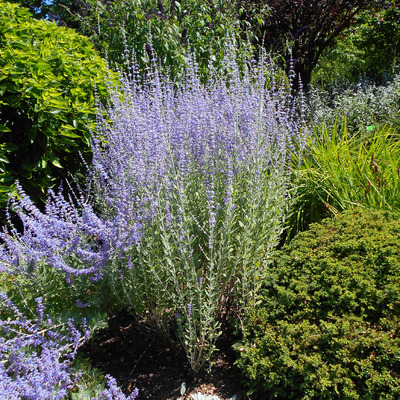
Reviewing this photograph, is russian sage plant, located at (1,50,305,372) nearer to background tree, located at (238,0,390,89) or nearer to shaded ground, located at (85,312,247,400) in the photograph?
shaded ground, located at (85,312,247,400)

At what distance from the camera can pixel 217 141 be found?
2.79 metres

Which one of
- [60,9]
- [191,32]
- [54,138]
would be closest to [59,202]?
[54,138]

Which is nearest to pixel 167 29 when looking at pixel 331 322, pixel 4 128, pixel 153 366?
pixel 4 128

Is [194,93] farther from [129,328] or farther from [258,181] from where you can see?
[129,328]

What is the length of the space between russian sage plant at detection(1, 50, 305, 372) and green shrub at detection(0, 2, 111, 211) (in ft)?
2.80

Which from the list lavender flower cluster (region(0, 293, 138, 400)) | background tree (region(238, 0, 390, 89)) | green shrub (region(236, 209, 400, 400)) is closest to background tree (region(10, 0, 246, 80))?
background tree (region(238, 0, 390, 89))

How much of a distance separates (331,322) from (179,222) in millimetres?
1177

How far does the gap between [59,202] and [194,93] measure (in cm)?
142

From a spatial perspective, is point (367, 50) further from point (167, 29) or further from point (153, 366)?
point (153, 366)

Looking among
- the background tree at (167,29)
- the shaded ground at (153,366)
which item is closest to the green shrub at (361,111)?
the background tree at (167,29)

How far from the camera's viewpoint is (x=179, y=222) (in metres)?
2.66

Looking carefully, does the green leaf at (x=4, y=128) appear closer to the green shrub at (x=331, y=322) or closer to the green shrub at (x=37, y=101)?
the green shrub at (x=37, y=101)

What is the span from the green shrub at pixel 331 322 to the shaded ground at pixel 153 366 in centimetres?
28

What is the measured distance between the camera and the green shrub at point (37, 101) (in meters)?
3.48
